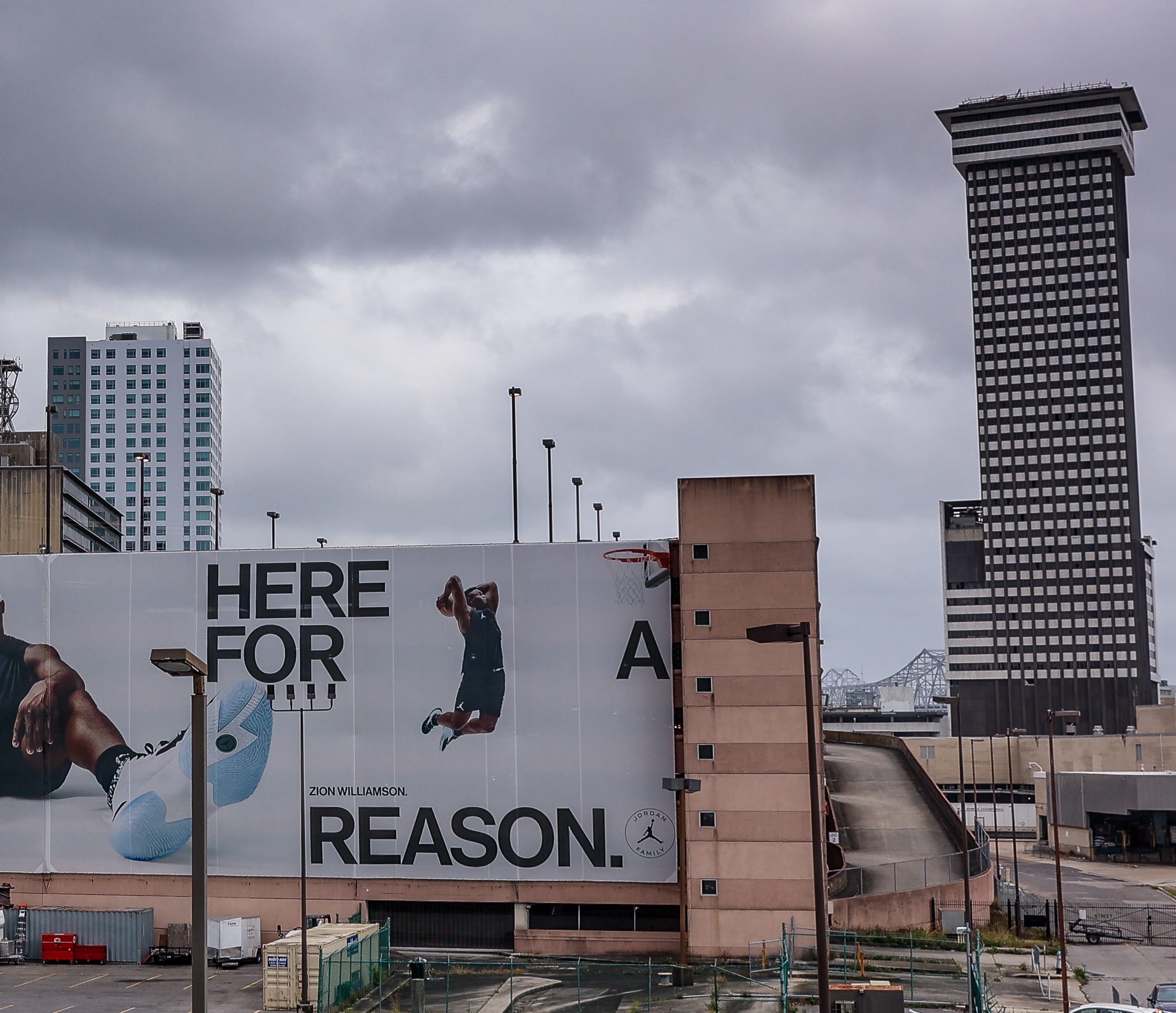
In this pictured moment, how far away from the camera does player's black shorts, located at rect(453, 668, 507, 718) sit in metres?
66.6

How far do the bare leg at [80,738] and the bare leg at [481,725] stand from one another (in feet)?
57.9

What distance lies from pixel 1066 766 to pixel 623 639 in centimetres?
8329

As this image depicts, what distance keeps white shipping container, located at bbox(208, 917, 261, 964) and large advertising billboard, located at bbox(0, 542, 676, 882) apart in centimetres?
390

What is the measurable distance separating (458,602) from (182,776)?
1650 centimetres

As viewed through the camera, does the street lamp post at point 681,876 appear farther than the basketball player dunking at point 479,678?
No

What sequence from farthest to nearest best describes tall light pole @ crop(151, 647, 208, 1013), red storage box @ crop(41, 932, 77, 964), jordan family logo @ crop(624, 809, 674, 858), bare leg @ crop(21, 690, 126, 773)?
bare leg @ crop(21, 690, 126, 773)
jordan family logo @ crop(624, 809, 674, 858)
red storage box @ crop(41, 932, 77, 964)
tall light pole @ crop(151, 647, 208, 1013)

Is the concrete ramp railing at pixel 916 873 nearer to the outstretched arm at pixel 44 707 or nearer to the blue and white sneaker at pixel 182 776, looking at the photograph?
the blue and white sneaker at pixel 182 776

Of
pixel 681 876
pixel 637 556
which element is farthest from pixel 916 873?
pixel 637 556

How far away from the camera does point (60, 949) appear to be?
209 ft

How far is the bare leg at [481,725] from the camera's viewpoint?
6644cm

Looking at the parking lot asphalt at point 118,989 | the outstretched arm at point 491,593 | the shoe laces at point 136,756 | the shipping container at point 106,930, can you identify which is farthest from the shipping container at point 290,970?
the outstretched arm at point 491,593

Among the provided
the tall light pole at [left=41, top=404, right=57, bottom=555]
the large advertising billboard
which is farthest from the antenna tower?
the large advertising billboard

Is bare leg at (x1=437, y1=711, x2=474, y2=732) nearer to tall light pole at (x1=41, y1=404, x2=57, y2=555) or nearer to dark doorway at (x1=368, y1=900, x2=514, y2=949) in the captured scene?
dark doorway at (x1=368, y1=900, x2=514, y2=949)

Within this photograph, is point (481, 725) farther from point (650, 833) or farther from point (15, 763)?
point (15, 763)
